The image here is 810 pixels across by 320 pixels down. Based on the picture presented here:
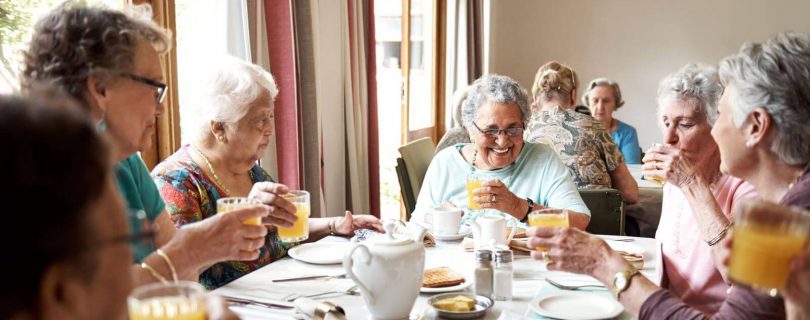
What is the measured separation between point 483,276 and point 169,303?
0.87 metres

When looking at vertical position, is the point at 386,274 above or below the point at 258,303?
above

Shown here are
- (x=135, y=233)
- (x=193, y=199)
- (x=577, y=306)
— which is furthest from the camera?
(x=193, y=199)

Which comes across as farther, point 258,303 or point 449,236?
point 449,236

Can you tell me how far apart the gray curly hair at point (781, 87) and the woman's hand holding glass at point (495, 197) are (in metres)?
1.03

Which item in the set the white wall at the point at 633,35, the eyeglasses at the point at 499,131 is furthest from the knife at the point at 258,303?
the white wall at the point at 633,35

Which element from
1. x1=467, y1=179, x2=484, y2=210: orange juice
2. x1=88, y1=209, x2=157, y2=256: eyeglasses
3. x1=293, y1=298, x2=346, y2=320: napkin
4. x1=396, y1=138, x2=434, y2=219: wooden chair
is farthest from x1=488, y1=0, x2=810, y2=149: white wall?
x1=88, y1=209, x2=157, y2=256: eyeglasses

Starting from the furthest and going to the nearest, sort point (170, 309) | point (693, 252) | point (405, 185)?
point (405, 185) < point (693, 252) < point (170, 309)

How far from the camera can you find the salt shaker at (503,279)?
175 cm

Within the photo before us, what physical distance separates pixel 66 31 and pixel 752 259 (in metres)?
1.42

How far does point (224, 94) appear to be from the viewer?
2326 millimetres

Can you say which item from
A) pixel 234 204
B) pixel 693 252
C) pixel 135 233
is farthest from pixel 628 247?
pixel 135 233

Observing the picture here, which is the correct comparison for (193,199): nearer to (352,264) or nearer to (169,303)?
(352,264)

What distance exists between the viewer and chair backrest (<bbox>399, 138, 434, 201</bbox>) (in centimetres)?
356

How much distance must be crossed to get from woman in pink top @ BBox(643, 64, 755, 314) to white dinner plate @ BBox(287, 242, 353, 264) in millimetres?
947
